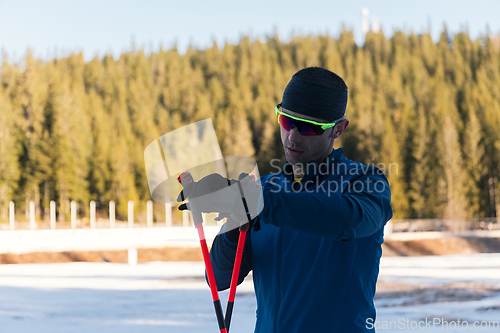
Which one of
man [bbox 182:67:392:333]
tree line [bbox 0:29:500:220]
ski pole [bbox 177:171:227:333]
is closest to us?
ski pole [bbox 177:171:227:333]

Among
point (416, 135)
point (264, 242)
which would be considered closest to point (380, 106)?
point (416, 135)

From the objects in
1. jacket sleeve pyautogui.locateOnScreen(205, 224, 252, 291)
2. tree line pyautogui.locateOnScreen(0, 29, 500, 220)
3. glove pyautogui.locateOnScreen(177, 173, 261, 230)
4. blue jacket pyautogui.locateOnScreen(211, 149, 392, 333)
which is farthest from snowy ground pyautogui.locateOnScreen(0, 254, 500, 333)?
tree line pyautogui.locateOnScreen(0, 29, 500, 220)

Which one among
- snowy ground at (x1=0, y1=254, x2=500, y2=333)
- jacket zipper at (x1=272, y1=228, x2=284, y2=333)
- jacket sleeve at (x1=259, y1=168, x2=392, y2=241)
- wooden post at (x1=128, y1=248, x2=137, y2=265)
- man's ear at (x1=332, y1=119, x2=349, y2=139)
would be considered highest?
man's ear at (x1=332, y1=119, x2=349, y2=139)

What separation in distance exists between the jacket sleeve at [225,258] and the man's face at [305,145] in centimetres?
28

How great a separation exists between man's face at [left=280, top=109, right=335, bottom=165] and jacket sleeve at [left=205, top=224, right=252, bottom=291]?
280 mm

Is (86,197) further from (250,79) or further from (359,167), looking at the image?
(359,167)

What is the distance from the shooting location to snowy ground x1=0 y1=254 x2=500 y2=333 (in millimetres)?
7184

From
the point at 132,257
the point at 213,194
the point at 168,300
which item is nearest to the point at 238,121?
the point at 132,257

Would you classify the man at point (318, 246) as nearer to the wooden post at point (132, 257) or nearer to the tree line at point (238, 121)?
the wooden post at point (132, 257)

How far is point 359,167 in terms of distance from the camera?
136cm

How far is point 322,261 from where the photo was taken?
53.7 inches

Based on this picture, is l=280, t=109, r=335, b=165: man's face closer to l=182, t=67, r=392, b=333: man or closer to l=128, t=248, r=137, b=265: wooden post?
l=182, t=67, r=392, b=333: man

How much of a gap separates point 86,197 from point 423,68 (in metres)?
59.8

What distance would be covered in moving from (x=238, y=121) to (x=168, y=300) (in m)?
54.9
